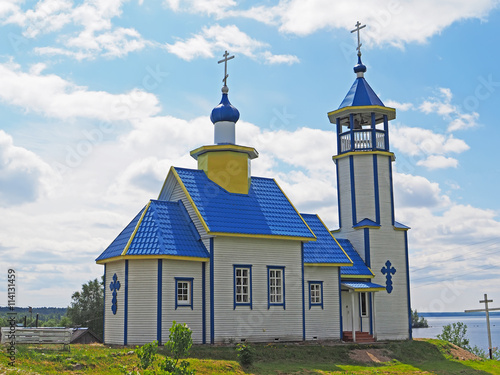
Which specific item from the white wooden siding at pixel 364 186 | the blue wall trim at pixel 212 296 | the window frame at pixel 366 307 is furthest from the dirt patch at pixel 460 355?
the blue wall trim at pixel 212 296

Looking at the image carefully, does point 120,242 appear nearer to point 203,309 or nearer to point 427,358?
point 203,309

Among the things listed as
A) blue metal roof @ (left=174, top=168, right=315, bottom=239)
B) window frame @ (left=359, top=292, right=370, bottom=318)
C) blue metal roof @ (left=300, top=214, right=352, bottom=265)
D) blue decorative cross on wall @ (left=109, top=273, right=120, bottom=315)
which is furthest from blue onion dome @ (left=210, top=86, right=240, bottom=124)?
window frame @ (left=359, top=292, right=370, bottom=318)

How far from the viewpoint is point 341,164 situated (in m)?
28.2

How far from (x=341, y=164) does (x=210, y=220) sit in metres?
9.23

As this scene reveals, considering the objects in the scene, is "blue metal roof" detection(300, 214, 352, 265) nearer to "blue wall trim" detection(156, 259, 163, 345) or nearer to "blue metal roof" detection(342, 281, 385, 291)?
"blue metal roof" detection(342, 281, 385, 291)

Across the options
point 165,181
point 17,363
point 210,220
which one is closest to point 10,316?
point 17,363

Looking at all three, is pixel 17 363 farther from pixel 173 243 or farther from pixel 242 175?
pixel 242 175

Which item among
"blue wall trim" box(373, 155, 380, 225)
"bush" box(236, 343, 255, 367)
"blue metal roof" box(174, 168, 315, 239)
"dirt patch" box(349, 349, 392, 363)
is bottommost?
"dirt patch" box(349, 349, 392, 363)

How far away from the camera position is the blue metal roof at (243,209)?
2170 cm

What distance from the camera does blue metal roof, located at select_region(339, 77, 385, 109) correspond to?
28.0 meters

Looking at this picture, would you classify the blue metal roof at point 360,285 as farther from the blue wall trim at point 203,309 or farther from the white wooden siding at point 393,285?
the blue wall trim at point 203,309

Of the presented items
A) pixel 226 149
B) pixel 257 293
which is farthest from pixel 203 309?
pixel 226 149

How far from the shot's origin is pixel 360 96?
92.9 feet

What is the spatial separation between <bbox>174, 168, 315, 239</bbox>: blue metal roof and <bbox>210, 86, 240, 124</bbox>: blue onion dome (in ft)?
8.04
